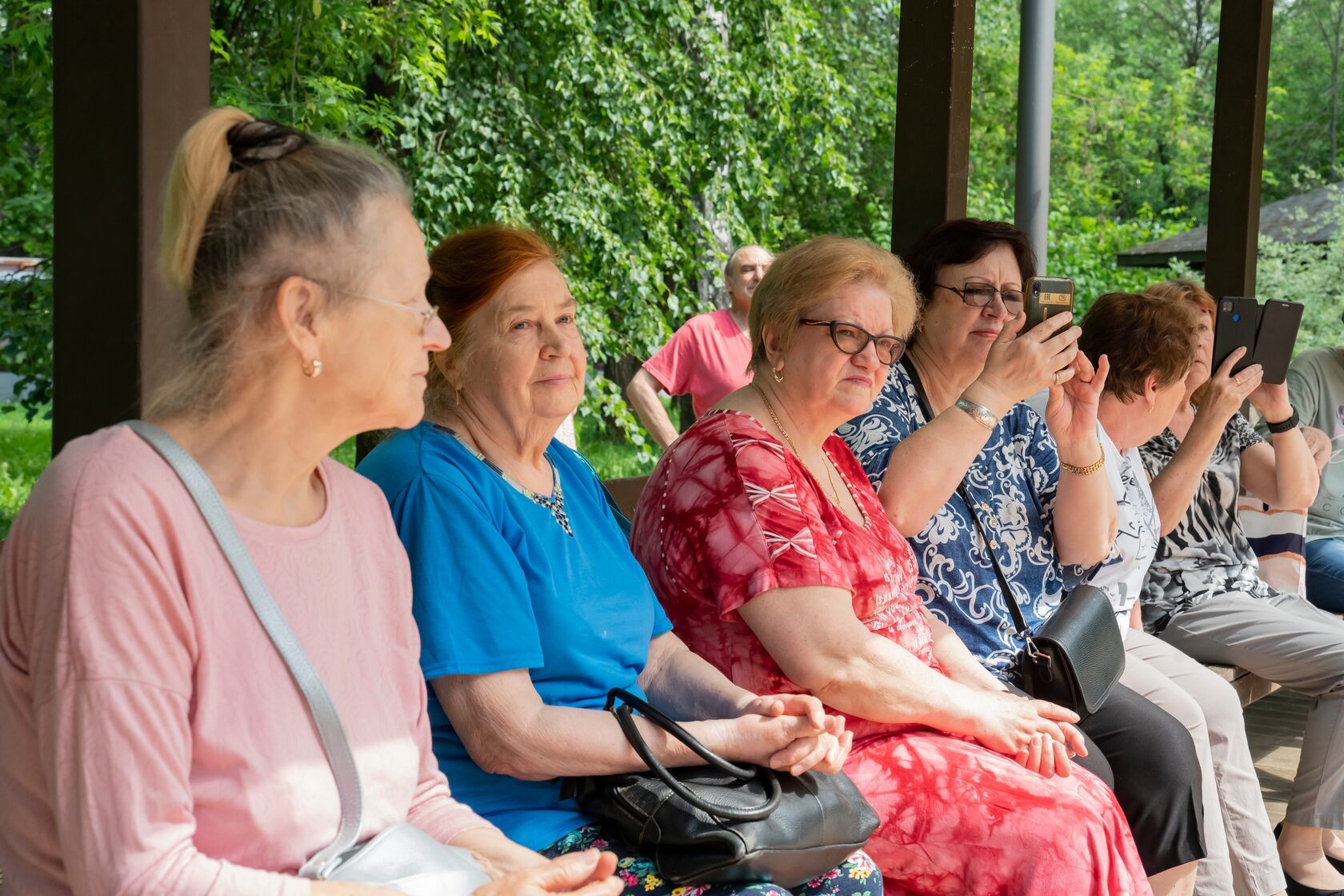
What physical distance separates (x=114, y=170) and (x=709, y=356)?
4.51 m

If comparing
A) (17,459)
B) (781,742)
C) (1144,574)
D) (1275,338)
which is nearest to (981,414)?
(1144,574)

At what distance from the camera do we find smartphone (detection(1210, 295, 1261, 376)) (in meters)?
4.12

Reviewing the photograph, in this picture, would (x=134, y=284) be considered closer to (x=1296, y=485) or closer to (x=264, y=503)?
→ (x=264, y=503)

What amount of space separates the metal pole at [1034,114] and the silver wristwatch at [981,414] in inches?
98.9

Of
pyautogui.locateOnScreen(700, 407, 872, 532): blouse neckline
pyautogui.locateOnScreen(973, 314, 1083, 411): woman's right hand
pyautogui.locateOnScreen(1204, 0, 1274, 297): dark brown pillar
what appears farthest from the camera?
pyautogui.locateOnScreen(1204, 0, 1274, 297): dark brown pillar

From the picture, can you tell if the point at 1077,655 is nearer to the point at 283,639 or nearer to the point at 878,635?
the point at 878,635

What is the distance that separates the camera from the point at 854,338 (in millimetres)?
2605

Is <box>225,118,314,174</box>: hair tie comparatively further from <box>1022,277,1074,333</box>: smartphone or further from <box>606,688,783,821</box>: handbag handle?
<box>1022,277,1074,333</box>: smartphone

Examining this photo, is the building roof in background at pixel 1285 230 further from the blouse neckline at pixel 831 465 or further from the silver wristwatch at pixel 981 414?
the blouse neckline at pixel 831 465

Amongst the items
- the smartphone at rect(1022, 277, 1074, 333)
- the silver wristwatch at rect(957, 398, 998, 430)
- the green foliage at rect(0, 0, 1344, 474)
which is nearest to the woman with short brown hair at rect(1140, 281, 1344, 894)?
the smartphone at rect(1022, 277, 1074, 333)

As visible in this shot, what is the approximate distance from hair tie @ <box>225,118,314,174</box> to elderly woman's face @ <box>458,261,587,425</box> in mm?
603

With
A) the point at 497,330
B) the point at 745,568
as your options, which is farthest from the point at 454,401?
the point at 745,568

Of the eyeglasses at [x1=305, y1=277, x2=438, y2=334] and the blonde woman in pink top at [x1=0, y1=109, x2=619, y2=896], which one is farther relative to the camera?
the eyeglasses at [x1=305, y1=277, x2=438, y2=334]

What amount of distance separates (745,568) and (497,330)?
610 mm
